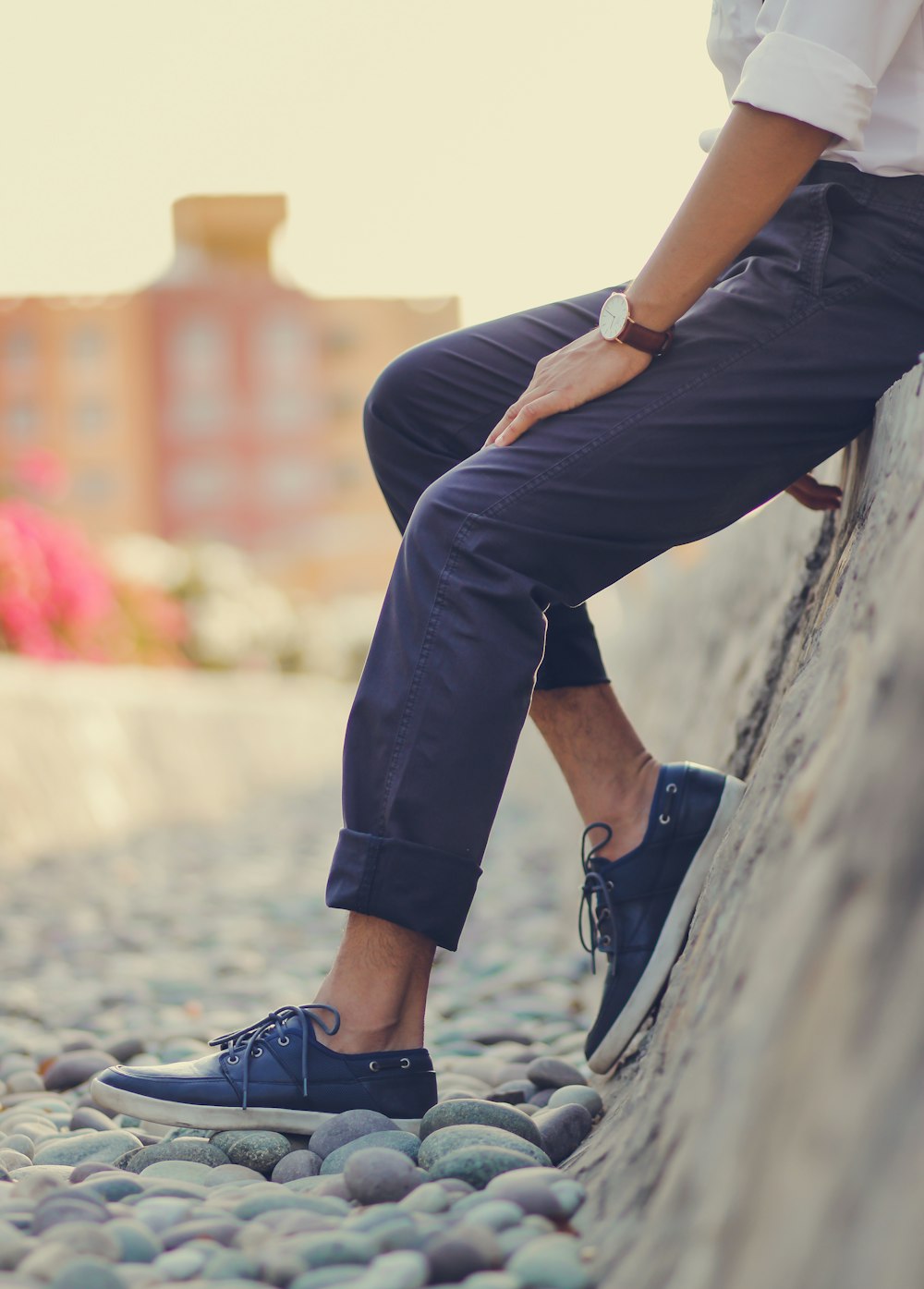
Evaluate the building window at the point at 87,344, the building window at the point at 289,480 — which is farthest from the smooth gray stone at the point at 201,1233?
the building window at the point at 87,344

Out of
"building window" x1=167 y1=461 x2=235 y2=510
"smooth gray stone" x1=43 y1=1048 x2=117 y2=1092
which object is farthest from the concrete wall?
"building window" x1=167 y1=461 x2=235 y2=510

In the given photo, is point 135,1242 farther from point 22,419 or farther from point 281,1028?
point 22,419

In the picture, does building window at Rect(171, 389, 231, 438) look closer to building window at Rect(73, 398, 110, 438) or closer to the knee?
building window at Rect(73, 398, 110, 438)

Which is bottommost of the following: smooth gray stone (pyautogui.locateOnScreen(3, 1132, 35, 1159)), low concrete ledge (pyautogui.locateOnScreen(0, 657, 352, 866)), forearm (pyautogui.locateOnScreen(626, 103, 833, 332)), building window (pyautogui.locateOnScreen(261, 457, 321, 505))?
low concrete ledge (pyautogui.locateOnScreen(0, 657, 352, 866))

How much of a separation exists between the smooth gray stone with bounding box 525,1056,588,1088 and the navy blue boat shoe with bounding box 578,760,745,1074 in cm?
9

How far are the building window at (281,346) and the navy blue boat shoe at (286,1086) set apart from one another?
1397 inches

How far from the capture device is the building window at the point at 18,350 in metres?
34.9

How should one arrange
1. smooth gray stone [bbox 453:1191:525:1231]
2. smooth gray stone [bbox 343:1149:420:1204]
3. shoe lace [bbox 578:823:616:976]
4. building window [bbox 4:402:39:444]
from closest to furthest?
smooth gray stone [bbox 453:1191:525:1231] < smooth gray stone [bbox 343:1149:420:1204] < shoe lace [bbox 578:823:616:976] < building window [bbox 4:402:39:444]

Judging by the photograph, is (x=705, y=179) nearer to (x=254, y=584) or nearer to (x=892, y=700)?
(x=892, y=700)

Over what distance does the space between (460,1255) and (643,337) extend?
891mm

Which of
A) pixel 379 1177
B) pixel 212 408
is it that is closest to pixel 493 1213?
pixel 379 1177

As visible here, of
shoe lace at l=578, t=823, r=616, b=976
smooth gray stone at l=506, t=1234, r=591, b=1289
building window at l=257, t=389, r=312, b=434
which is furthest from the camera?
building window at l=257, t=389, r=312, b=434

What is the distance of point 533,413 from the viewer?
1382mm

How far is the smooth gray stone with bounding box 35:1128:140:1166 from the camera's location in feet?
4.86
